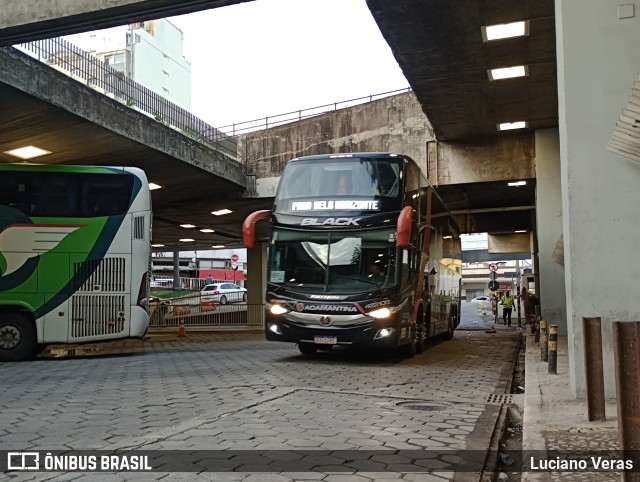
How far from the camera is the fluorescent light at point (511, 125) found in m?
18.0

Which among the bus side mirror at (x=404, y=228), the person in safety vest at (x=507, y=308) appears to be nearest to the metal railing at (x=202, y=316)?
the person in safety vest at (x=507, y=308)

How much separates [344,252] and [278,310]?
1778mm

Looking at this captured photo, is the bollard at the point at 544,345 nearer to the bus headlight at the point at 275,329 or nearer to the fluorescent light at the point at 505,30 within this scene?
the bus headlight at the point at 275,329

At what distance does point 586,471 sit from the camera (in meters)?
4.48

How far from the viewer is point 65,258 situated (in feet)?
45.6

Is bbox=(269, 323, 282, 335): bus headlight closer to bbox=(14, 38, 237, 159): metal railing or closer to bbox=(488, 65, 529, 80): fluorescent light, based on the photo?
bbox=(14, 38, 237, 159): metal railing

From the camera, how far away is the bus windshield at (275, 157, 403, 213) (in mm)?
12539

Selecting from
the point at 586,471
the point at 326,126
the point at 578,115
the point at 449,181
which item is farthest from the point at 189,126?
the point at 586,471

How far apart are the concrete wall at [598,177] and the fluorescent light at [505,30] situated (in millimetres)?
4318

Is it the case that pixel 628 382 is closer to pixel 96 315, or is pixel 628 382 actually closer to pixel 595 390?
pixel 595 390

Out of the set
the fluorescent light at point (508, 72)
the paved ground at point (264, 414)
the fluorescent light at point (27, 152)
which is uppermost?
the fluorescent light at point (508, 72)

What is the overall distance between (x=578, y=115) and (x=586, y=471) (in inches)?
173

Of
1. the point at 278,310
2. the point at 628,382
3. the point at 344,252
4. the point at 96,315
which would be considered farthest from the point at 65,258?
the point at 628,382

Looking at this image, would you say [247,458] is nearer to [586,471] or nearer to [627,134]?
[586,471]
